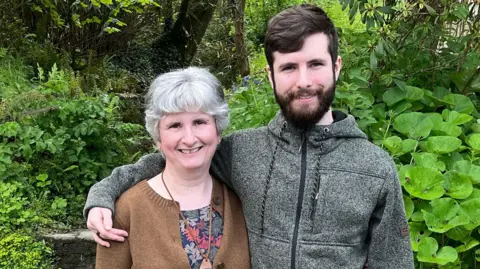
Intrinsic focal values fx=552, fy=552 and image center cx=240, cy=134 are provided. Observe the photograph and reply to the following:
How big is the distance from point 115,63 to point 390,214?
6862 millimetres

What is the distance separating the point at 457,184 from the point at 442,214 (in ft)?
0.57

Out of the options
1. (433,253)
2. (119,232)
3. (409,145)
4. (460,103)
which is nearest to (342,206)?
(119,232)

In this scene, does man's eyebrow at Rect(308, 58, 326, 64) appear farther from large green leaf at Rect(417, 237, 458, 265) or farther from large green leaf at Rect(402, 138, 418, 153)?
large green leaf at Rect(402, 138, 418, 153)

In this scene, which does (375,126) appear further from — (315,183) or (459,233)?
(315,183)

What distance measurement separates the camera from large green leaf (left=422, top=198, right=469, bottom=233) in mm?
2375

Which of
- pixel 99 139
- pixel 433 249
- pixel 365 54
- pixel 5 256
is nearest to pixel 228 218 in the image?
pixel 433 249

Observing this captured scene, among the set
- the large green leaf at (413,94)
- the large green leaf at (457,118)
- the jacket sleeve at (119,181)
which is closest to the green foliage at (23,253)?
the jacket sleeve at (119,181)

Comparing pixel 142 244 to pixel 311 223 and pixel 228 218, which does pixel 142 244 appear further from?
pixel 311 223

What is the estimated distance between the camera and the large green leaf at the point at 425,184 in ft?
7.98

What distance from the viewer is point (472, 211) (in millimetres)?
2389

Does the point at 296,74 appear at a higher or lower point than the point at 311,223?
higher

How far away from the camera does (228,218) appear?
1.88 meters

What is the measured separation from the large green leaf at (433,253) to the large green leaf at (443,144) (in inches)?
20.6

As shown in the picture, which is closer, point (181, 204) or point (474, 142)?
point (181, 204)
